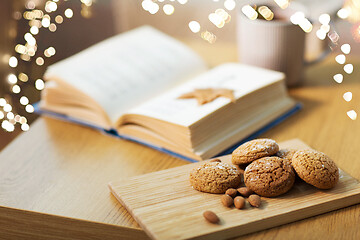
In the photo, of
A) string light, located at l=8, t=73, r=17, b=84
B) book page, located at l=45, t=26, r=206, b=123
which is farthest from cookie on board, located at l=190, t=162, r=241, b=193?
string light, located at l=8, t=73, r=17, b=84

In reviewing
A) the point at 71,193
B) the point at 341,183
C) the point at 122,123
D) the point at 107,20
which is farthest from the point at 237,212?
the point at 107,20

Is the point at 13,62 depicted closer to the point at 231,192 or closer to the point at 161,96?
the point at 161,96

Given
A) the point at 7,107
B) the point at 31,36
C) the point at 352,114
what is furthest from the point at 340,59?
the point at 31,36

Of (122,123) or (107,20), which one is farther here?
(107,20)

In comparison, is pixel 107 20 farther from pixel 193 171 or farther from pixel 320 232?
pixel 320 232

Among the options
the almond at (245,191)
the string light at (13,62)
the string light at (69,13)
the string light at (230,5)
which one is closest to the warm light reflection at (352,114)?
the almond at (245,191)

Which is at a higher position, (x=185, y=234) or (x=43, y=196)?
(x=185, y=234)

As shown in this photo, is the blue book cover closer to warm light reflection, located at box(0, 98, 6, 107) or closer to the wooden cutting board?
the wooden cutting board

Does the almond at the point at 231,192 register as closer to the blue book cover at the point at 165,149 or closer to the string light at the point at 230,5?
the blue book cover at the point at 165,149
